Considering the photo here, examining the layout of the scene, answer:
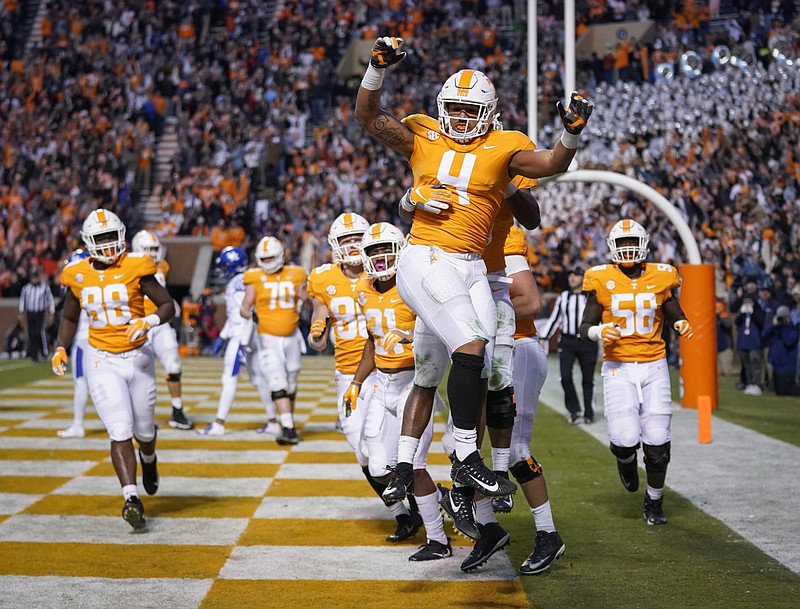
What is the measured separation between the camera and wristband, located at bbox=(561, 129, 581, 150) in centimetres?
452

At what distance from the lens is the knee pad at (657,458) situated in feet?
22.5

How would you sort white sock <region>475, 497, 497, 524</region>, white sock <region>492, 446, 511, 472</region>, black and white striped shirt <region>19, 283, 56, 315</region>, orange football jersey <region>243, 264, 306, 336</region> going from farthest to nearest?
1. black and white striped shirt <region>19, 283, 56, 315</region>
2. orange football jersey <region>243, 264, 306, 336</region>
3. white sock <region>475, 497, 497, 524</region>
4. white sock <region>492, 446, 511, 472</region>

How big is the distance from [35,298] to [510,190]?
18.7m

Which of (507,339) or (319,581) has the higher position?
(507,339)

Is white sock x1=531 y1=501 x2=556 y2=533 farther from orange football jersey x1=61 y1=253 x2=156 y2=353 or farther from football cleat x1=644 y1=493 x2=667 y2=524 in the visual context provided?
orange football jersey x1=61 y1=253 x2=156 y2=353

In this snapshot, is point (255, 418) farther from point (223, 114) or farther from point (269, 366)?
point (223, 114)

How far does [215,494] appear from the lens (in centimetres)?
809

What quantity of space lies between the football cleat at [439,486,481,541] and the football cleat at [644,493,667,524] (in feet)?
7.92

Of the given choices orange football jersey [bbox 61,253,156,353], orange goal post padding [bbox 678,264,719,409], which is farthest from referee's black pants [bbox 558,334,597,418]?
orange football jersey [bbox 61,253,156,353]

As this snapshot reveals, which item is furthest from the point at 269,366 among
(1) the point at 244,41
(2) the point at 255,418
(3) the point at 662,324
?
(1) the point at 244,41

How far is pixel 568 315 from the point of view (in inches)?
507

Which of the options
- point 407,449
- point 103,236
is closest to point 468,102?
point 407,449

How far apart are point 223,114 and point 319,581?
25025 mm

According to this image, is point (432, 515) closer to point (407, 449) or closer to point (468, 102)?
point (407, 449)
